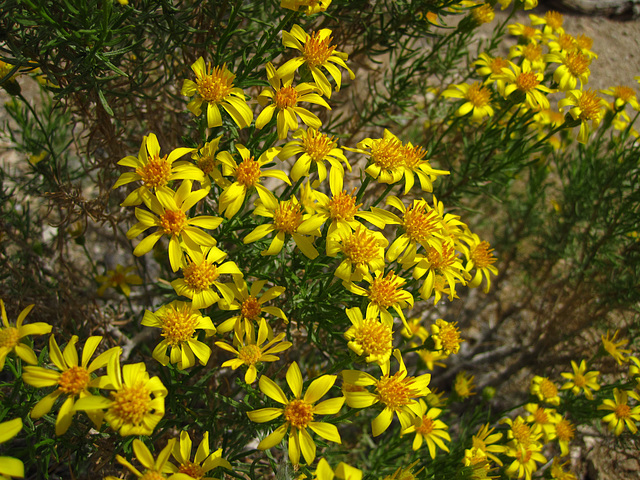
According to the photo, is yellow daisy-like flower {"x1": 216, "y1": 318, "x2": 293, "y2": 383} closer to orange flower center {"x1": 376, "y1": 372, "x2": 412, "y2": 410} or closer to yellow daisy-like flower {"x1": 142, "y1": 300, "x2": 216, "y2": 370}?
yellow daisy-like flower {"x1": 142, "y1": 300, "x2": 216, "y2": 370}

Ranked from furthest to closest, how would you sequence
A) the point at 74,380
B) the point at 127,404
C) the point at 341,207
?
1. the point at 341,207
2. the point at 74,380
3. the point at 127,404

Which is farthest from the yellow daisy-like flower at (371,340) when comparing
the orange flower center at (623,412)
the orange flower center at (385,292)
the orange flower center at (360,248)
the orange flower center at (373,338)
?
the orange flower center at (623,412)

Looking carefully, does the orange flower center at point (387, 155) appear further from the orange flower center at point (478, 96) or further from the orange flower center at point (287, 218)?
the orange flower center at point (478, 96)

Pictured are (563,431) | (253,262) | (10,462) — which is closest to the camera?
(10,462)


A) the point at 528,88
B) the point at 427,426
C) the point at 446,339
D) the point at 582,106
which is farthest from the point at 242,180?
the point at 582,106

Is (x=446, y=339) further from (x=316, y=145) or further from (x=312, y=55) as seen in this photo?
(x=312, y=55)

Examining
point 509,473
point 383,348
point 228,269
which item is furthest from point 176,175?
point 509,473
